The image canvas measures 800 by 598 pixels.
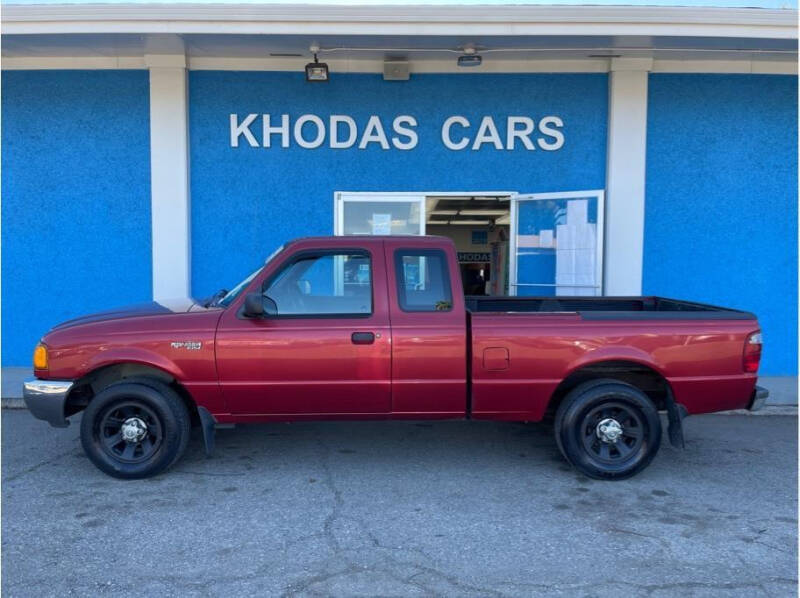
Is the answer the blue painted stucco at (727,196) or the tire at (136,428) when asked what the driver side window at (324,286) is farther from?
the blue painted stucco at (727,196)

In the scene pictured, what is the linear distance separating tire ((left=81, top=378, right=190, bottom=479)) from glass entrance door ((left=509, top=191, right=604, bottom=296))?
5386 mm

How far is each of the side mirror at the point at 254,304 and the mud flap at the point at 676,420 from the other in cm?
316

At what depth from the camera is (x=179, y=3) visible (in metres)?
7.30

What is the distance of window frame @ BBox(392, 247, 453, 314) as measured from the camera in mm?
4914

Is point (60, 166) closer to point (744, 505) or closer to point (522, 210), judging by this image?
point (522, 210)

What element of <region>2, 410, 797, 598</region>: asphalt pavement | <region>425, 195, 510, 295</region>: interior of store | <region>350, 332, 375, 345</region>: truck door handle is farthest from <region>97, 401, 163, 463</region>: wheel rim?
<region>425, 195, 510, 295</region>: interior of store

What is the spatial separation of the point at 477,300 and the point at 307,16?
382 centimetres

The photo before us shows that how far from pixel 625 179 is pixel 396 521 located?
6.25m

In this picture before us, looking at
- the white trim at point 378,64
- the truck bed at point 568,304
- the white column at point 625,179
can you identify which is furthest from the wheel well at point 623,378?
the white trim at point 378,64

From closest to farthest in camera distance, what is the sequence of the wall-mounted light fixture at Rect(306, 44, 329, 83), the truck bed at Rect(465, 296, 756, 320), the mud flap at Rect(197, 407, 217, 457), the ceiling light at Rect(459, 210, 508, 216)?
1. the mud flap at Rect(197, 407, 217, 457)
2. the truck bed at Rect(465, 296, 756, 320)
3. the wall-mounted light fixture at Rect(306, 44, 329, 83)
4. the ceiling light at Rect(459, 210, 508, 216)

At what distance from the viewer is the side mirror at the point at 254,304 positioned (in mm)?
4668

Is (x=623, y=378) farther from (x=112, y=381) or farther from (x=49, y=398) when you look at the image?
(x=49, y=398)

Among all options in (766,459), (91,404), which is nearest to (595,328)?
(766,459)

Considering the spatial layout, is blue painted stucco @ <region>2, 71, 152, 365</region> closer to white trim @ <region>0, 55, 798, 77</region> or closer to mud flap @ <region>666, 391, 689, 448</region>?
white trim @ <region>0, 55, 798, 77</region>
